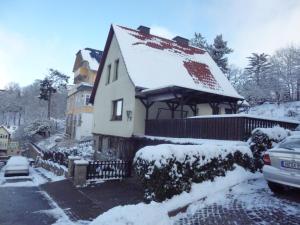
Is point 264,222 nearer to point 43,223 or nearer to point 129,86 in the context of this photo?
point 43,223

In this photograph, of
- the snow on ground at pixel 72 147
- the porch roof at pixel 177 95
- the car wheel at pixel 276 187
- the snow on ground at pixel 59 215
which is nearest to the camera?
the car wheel at pixel 276 187

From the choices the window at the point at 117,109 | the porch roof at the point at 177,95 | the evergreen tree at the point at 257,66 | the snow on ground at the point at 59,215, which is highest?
the evergreen tree at the point at 257,66

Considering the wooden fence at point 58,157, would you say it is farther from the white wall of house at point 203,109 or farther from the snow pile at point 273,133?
the snow pile at point 273,133

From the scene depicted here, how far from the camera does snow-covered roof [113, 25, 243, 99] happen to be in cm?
1798

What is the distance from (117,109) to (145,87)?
4614 mm

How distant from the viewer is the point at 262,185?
8234 millimetres

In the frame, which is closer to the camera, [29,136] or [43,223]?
[43,223]

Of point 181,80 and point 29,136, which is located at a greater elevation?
point 181,80

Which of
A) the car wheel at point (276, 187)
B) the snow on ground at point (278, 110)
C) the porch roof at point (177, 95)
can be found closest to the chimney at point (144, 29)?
the porch roof at point (177, 95)

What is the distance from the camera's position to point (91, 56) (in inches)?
1454

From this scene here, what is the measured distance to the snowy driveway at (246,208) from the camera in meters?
5.90

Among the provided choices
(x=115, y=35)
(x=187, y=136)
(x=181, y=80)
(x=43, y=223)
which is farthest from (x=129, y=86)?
(x=43, y=223)

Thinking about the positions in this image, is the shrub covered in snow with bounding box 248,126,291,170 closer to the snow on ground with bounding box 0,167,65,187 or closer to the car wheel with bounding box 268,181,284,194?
the car wheel with bounding box 268,181,284,194

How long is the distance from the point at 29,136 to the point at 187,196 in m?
40.6
